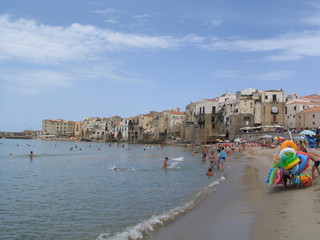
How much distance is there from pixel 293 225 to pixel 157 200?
238 inches

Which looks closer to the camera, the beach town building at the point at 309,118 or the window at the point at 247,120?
the beach town building at the point at 309,118

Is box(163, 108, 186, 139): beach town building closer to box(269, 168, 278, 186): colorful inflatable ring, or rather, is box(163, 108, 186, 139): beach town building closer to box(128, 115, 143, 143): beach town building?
box(128, 115, 143, 143): beach town building

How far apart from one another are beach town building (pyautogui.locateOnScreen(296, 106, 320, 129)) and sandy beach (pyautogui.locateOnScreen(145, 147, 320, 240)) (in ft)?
146

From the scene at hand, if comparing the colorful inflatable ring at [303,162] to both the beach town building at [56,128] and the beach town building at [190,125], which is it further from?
the beach town building at [56,128]

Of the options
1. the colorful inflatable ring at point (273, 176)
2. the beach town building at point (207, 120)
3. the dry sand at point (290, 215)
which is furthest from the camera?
the beach town building at point (207, 120)

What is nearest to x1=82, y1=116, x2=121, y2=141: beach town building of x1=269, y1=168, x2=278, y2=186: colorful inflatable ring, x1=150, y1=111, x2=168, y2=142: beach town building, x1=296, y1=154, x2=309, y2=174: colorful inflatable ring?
x1=150, y1=111, x2=168, y2=142: beach town building

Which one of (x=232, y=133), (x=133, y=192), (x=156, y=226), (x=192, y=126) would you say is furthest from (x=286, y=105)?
(x=156, y=226)

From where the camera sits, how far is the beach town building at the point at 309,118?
52.0m

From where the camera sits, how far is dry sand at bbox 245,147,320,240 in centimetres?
601

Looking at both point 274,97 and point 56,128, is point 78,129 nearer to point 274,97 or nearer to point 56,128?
point 56,128

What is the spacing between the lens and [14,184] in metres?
16.0

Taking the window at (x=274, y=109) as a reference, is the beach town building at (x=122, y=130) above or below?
below

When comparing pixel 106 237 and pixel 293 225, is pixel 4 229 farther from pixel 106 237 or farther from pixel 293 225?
pixel 293 225

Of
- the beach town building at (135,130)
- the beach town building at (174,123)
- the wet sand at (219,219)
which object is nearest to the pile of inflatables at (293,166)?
the wet sand at (219,219)
